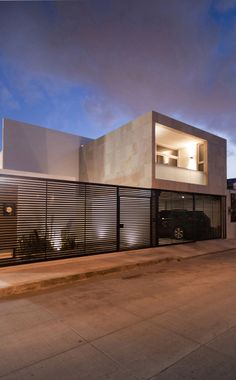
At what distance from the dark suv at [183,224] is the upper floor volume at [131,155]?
1360 mm

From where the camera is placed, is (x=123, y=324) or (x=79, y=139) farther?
(x=79, y=139)

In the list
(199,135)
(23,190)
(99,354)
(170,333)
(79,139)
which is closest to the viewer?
(99,354)

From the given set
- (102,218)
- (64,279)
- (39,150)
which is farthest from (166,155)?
(64,279)

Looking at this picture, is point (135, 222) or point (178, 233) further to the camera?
point (178, 233)

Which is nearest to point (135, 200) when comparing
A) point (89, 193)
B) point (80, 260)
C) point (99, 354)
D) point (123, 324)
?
point (89, 193)

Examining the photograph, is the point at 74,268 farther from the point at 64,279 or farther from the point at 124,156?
the point at 124,156

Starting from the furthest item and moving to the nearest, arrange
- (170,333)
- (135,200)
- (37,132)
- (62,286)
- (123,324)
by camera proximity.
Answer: (37,132) → (135,200) → (62,286) → (123,324) → (170,333)

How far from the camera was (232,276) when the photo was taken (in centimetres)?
654

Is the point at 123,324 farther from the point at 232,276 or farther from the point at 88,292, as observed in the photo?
the point at 232,276

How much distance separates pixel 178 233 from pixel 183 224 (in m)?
0.54

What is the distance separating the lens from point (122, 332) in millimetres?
3420

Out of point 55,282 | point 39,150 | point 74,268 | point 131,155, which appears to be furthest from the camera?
point 39,150

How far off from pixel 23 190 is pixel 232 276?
6.49m

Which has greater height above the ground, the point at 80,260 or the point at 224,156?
the point at 224,156
